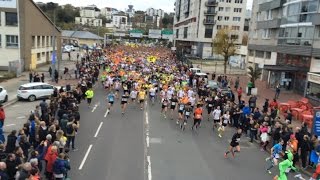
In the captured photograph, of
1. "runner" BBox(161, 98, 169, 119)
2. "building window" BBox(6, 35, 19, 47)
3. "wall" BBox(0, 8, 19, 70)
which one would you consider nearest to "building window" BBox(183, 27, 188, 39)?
"building window" BBox(6, 35, 19, 47)

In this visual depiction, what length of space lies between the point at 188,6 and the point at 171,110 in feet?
300

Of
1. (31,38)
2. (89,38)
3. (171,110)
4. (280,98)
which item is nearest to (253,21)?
(280,98)

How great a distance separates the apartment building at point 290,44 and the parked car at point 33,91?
21.6 metres

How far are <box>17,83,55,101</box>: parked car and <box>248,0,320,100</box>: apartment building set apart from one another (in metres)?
21.6

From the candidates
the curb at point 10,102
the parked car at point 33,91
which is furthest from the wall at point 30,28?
the curb at point 10,102

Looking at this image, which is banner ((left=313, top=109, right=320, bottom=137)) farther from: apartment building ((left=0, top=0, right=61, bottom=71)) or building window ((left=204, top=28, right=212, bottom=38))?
building window ((left=204, top=28, right=212, bottom=38))

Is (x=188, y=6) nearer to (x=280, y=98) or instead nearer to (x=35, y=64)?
(x=35, y=64)

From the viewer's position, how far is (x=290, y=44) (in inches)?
1623

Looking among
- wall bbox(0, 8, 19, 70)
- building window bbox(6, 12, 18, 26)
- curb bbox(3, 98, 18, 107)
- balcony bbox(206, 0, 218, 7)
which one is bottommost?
curb bbox(3, 98, 18, 107)

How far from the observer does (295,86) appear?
135 ft

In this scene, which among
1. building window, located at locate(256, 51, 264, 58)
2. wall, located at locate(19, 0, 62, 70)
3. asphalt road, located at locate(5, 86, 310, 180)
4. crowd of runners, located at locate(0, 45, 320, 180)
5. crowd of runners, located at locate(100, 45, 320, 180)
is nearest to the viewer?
crowd of runners, located at locate(0, 45, 320, 180)

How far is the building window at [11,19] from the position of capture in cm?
4463

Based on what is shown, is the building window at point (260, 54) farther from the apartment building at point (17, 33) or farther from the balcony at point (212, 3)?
the balcony at point (212, 3)

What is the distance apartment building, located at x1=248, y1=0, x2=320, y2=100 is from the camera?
35.7 meters
